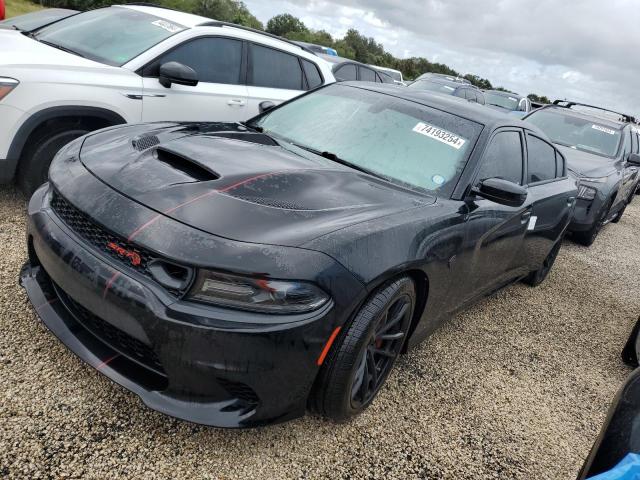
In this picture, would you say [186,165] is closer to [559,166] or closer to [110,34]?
[110,34]

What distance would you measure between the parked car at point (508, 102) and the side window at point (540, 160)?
9.93 m

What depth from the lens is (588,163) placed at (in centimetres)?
664

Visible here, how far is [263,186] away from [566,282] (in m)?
4.22

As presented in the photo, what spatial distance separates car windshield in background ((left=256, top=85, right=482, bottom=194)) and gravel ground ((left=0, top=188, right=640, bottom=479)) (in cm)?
115

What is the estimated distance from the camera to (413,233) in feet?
7.63

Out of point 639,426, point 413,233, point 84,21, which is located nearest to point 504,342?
point 413,233

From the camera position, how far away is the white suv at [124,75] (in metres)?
3.49

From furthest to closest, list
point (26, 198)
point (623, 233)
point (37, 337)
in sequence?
point (623, 233)
point (26, 198)
point (37, 337)

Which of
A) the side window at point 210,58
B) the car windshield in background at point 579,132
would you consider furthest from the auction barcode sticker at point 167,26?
the car windshield in background at point 579,132

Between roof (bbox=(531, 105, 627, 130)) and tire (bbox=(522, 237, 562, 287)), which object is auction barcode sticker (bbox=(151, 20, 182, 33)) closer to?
tire (bbox=(522, 237, 562, 287))

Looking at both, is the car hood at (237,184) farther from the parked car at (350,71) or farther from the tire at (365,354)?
the parked car at (350,71)

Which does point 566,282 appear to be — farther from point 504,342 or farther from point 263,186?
point 263,186

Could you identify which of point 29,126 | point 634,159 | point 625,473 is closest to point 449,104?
point 625,473

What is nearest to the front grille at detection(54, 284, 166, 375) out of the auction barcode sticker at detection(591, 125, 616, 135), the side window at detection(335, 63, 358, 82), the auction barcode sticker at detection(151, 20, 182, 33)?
the auction barcode sticker at detection(151, 20, 182, 33)
